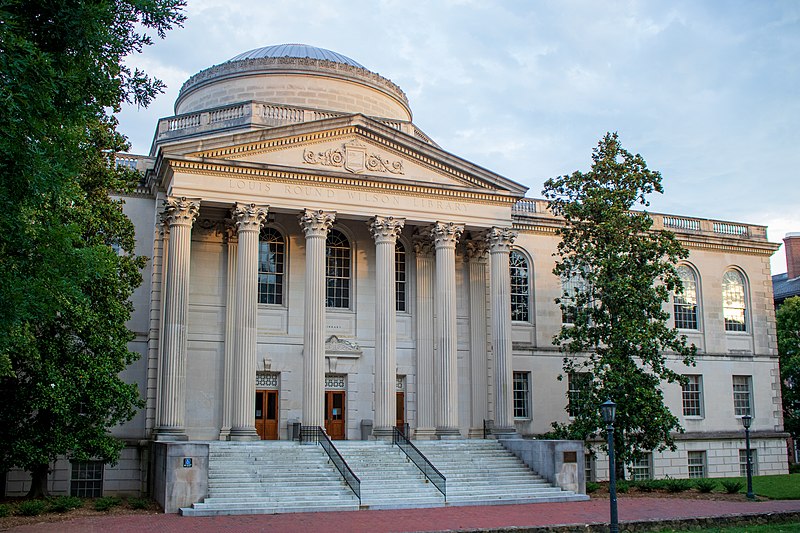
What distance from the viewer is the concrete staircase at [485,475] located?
2617 centimetres

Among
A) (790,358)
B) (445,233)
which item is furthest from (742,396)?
(445,233)

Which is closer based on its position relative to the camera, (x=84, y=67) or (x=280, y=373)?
(x=84, y=67)

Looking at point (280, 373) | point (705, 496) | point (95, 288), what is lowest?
point (705, 496)

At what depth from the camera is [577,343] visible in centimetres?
3162

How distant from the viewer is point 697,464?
40.4 m

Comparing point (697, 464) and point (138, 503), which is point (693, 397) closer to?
point (697, 464)

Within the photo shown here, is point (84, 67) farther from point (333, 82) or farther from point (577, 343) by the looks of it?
point (333, 82)

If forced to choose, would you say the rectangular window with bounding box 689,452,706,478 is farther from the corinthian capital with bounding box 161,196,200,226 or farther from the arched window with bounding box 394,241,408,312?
the corinthian capital with bounding box 161,196,200,226

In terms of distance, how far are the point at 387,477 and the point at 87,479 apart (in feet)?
36.8

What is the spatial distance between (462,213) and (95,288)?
14.1 metres

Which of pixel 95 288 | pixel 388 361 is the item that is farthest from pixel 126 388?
pixel 388 361

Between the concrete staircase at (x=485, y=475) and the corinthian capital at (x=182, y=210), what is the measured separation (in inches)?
435

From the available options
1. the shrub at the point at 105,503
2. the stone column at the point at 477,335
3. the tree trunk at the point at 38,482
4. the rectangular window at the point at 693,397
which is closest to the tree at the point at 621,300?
the stone column at the point at 477,335

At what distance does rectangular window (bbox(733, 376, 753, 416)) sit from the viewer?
1676 inches
